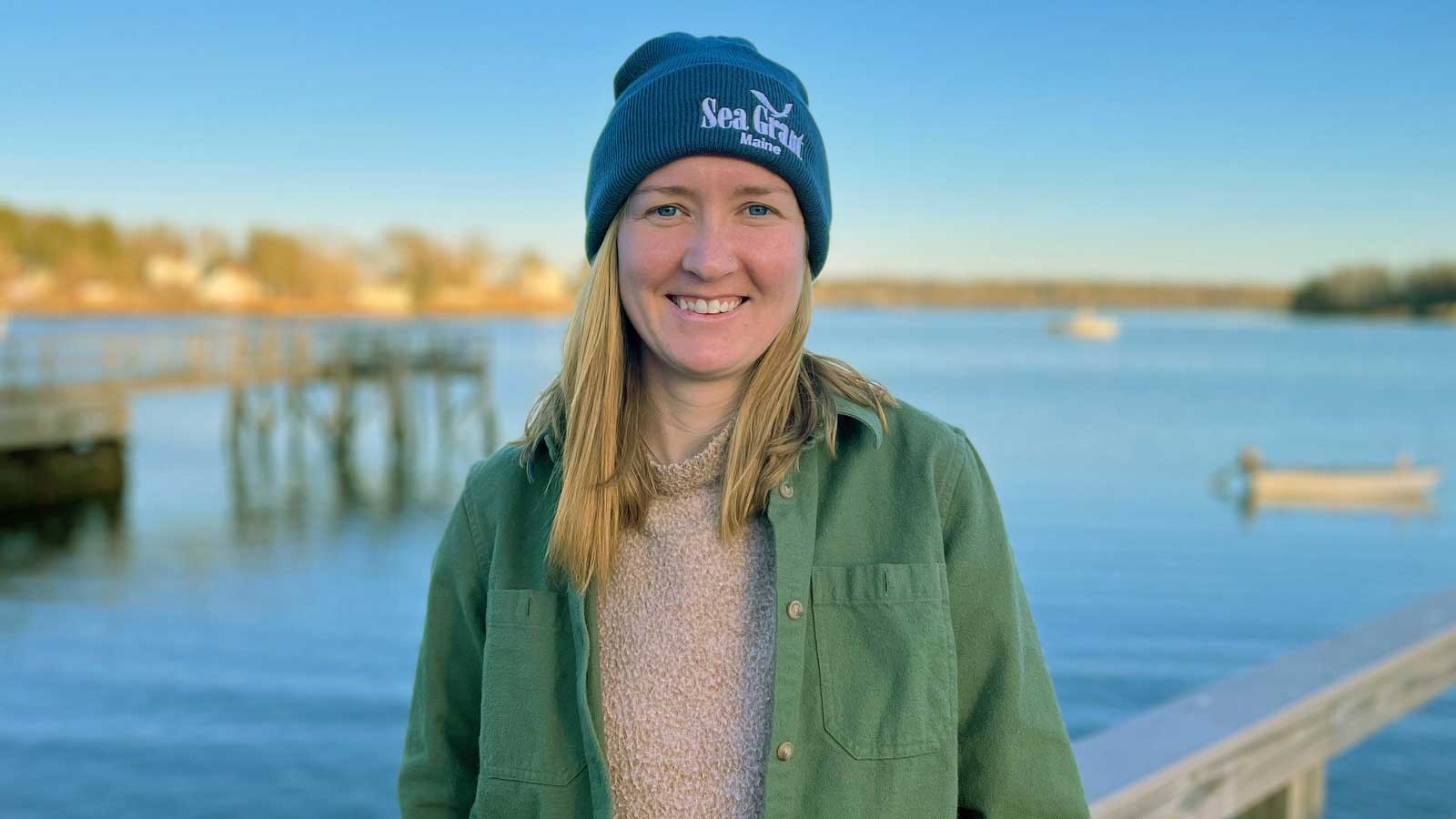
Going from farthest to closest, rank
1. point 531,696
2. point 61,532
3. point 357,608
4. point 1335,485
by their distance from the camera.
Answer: point 1335,485, point 61,532, point 357,608, point 531,696

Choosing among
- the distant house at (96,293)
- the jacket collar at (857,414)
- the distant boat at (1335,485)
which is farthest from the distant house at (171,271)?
the jacket collar at (857,414)

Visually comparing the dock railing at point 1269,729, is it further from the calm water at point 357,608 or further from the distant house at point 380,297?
the distant house at point 380,297

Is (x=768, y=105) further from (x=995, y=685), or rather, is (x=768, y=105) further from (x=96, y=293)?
(x=96, y=293)

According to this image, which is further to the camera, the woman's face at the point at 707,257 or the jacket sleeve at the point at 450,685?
the jacket sleeve at the point at 450,685

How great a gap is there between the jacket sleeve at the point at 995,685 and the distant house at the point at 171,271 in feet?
496

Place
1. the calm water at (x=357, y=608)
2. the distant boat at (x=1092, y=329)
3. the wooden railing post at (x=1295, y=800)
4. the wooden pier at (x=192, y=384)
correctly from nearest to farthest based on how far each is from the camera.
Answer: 1. the wooden railing post at (x=1295, y=800)
2. the calm water at (x=357, y=608)
3. the wooden pier at (x=192, y=384)
4. the distant boat at (x=1092, y=329)

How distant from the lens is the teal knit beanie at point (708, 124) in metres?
1.74

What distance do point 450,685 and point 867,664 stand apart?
68 cm

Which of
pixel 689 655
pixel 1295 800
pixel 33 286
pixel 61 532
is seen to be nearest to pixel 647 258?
pixel 689 655

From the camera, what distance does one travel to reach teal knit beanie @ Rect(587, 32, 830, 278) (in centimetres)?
174

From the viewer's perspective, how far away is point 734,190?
1.76m

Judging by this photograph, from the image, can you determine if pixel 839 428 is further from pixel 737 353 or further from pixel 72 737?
pixel 72 737

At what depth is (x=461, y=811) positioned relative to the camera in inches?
77.2

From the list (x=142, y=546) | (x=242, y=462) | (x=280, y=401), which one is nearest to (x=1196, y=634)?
(x=142, y=546)
